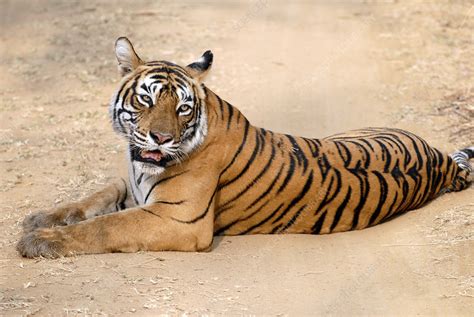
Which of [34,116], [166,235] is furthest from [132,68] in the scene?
[34,116]

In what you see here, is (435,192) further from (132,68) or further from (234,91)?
Answer: (234,91)

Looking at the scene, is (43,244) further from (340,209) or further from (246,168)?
(340,209)

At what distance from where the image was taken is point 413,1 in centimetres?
1080

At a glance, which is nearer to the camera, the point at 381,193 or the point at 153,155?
the point at 153,155

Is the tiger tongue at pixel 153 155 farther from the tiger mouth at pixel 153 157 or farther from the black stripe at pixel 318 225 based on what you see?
the black stripe at pixel 318 225

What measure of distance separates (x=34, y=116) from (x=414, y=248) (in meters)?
3.84

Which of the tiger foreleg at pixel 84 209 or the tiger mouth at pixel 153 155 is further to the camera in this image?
the tiger foreleg at pixel 84 209

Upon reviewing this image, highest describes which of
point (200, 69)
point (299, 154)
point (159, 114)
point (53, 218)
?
point (200, 69)

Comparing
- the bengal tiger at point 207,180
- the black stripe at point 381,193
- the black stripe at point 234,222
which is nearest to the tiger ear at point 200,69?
the bengal tiger at point 207,180

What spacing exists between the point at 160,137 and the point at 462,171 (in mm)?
2440

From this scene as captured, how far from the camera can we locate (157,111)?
484 centimetres

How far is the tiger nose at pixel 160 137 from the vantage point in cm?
471

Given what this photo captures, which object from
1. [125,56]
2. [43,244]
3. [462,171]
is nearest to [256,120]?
[462,171]

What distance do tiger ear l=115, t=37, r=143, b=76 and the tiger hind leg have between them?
7.91 feet
